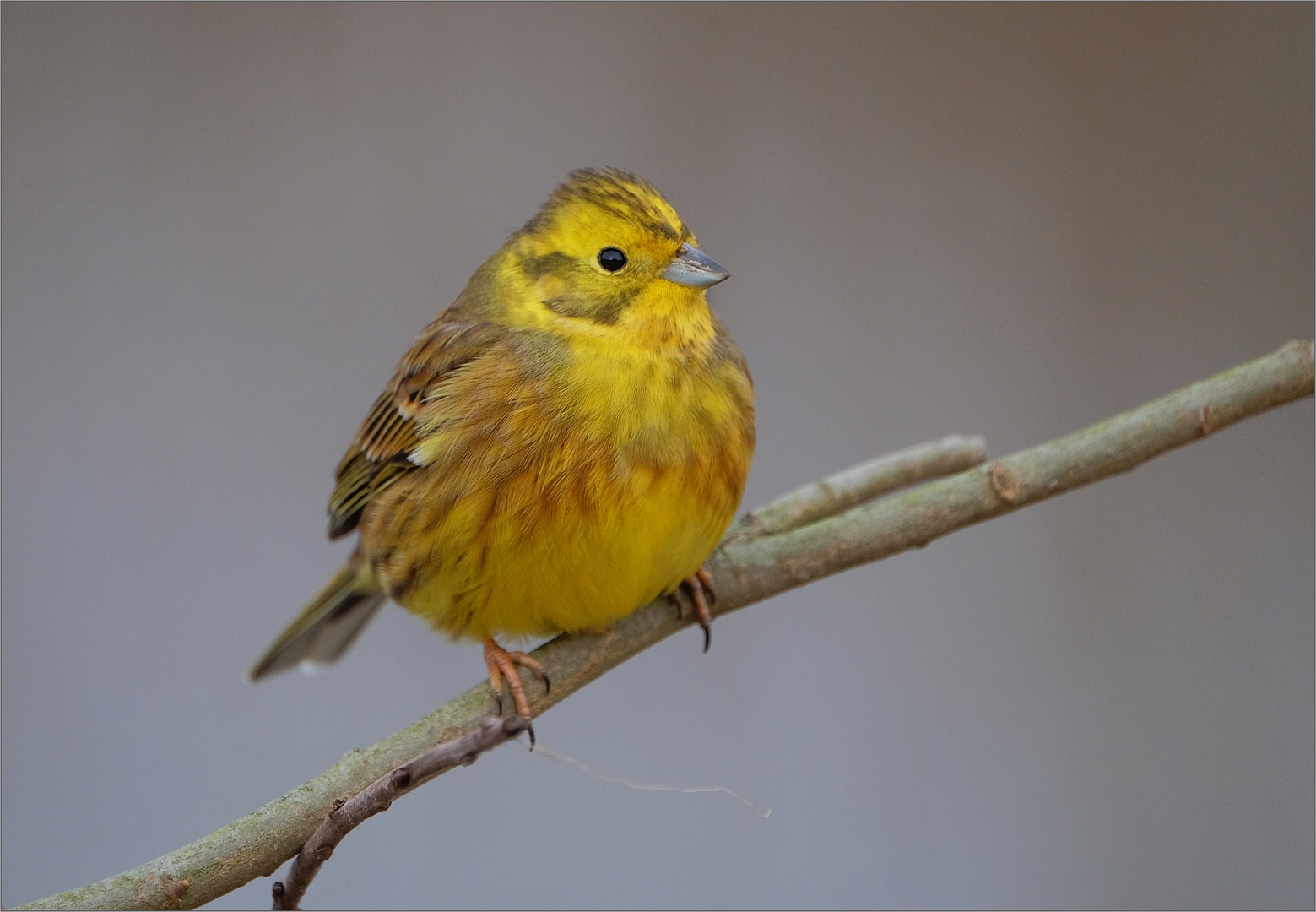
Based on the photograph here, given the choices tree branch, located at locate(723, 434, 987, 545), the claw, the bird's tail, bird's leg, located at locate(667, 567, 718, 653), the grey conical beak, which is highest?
the grey conical beak

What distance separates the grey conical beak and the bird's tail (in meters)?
0.79

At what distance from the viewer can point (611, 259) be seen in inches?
57.3

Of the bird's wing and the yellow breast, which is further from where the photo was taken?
the bird's wing

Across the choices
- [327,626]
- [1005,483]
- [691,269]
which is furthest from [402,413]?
[1005,483]

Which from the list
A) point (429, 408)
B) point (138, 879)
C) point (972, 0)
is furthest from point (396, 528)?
point (972, 0)

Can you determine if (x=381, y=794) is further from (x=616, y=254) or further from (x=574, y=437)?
(x=616, y=254)

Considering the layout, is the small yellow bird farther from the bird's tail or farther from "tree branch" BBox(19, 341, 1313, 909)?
the bird's tail

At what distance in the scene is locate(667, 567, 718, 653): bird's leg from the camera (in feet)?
5.26

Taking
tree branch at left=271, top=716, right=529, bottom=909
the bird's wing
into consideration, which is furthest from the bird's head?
tree branch at left=271, top=716, right=529, bottom=909

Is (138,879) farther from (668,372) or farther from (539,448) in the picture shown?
(668,372)

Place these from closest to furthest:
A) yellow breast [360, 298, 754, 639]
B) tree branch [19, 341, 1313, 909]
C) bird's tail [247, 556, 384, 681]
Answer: yellow breast [360, 298, 754, 639] < tree branch [19, 341, 1313, 909] < bird's tail [247, 556, 384, 681]

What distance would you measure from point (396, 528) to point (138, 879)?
540 mm

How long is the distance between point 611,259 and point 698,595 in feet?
1.54

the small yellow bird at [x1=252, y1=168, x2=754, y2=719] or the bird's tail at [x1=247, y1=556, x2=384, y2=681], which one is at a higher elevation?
the small yellow bird at [x1=252, y1=168, x2=754, y2=719]
